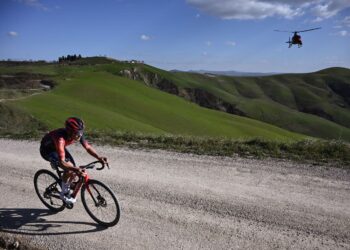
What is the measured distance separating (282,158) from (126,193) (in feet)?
19.0

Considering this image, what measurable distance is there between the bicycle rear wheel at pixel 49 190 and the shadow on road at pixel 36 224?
Answer: 0.19m

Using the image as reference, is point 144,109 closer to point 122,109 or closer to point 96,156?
point 122,109

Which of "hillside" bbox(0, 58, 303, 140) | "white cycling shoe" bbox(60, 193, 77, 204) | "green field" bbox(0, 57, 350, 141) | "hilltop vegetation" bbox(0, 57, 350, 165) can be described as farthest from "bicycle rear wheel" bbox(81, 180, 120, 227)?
"hillside" bbox(0, 58, 303, 140)

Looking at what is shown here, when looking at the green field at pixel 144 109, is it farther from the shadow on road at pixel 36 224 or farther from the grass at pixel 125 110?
the shadow on road at pixel 36 224

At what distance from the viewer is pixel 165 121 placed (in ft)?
215

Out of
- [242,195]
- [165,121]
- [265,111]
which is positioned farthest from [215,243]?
[265,111]

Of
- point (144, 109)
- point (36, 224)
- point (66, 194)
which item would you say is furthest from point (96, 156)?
point (144, 109)

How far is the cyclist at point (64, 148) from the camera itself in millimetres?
8055

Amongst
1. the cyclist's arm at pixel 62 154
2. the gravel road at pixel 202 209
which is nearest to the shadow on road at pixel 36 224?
the gravel road at pixel 202 209

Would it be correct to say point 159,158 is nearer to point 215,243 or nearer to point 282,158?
point 282,158

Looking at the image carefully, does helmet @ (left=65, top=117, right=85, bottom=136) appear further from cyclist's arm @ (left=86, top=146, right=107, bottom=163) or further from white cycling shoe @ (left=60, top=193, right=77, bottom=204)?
white cycling shoe @ (left=60, top=193, right=77, bottom=204)

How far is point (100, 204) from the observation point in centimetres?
839

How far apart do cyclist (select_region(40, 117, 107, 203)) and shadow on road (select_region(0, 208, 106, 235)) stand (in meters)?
0.61

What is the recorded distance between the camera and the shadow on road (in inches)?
321
